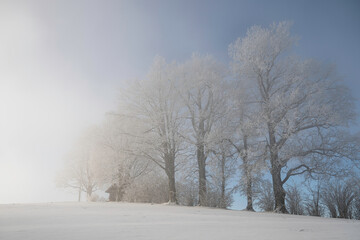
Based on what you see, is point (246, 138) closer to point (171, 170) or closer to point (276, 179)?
point (276, 179)

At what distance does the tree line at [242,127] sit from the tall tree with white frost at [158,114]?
7 cm

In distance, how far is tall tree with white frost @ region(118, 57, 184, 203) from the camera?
15734 millimetres

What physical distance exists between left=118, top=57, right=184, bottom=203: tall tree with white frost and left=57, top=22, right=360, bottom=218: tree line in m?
0.07

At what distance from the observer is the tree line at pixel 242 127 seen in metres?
13.2

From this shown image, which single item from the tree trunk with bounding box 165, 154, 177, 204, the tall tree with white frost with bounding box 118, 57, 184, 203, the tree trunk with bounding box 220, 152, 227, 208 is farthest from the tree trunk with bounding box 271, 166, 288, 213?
the tree trunk with bounding box 165, 154, 177, 204

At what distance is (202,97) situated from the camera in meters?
17.4

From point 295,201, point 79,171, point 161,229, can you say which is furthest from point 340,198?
point 79,171

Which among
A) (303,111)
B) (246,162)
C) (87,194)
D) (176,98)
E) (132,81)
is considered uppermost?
(132,81)

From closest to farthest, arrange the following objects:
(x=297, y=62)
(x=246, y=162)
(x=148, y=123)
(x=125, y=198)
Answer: (x=246, y=162) < (x=297, y=62) < (x=148, y=123) < (x=125, y=198)

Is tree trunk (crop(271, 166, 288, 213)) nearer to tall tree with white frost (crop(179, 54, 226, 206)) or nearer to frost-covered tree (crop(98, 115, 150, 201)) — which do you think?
tall tree with white frost (crop(179, 54, 226, 206))

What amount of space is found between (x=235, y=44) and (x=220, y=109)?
4648mm

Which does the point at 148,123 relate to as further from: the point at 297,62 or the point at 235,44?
the point at 297,62

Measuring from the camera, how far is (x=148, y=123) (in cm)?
1666

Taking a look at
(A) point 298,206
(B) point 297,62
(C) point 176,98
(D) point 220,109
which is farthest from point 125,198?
(B) point 297,62
